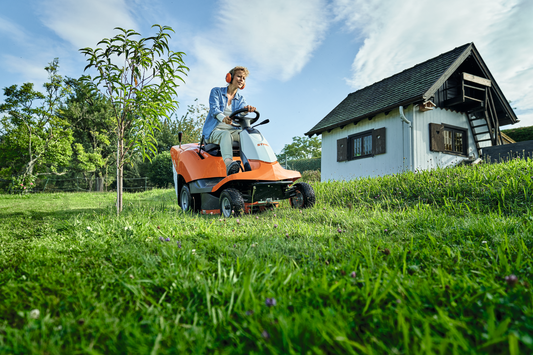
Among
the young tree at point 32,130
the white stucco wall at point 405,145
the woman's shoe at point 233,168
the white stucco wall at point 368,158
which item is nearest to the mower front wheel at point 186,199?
the woman's shoe at point 233,168

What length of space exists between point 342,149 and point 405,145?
9.64 feet

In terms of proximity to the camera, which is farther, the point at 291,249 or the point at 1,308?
the point at 291,249

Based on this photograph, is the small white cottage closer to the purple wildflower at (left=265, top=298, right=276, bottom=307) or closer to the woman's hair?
the woman's hair

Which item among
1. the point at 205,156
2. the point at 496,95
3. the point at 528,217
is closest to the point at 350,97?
the point at 496,95

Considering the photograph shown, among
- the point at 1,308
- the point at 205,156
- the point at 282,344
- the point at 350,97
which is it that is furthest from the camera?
the point at 350,97

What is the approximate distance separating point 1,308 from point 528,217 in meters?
3.66

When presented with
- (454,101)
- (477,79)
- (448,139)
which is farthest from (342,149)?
(477,79)

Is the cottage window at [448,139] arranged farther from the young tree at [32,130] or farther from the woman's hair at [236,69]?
the young tree at [32,130]

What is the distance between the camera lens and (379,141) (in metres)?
10.6

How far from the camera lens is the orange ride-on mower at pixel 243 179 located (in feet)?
11.9

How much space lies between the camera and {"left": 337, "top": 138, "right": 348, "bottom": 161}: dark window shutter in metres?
12.0

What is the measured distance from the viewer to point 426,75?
1023 centimetres

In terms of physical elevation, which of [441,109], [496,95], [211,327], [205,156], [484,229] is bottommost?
[211,327]

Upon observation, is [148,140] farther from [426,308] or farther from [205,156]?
[426,308]
